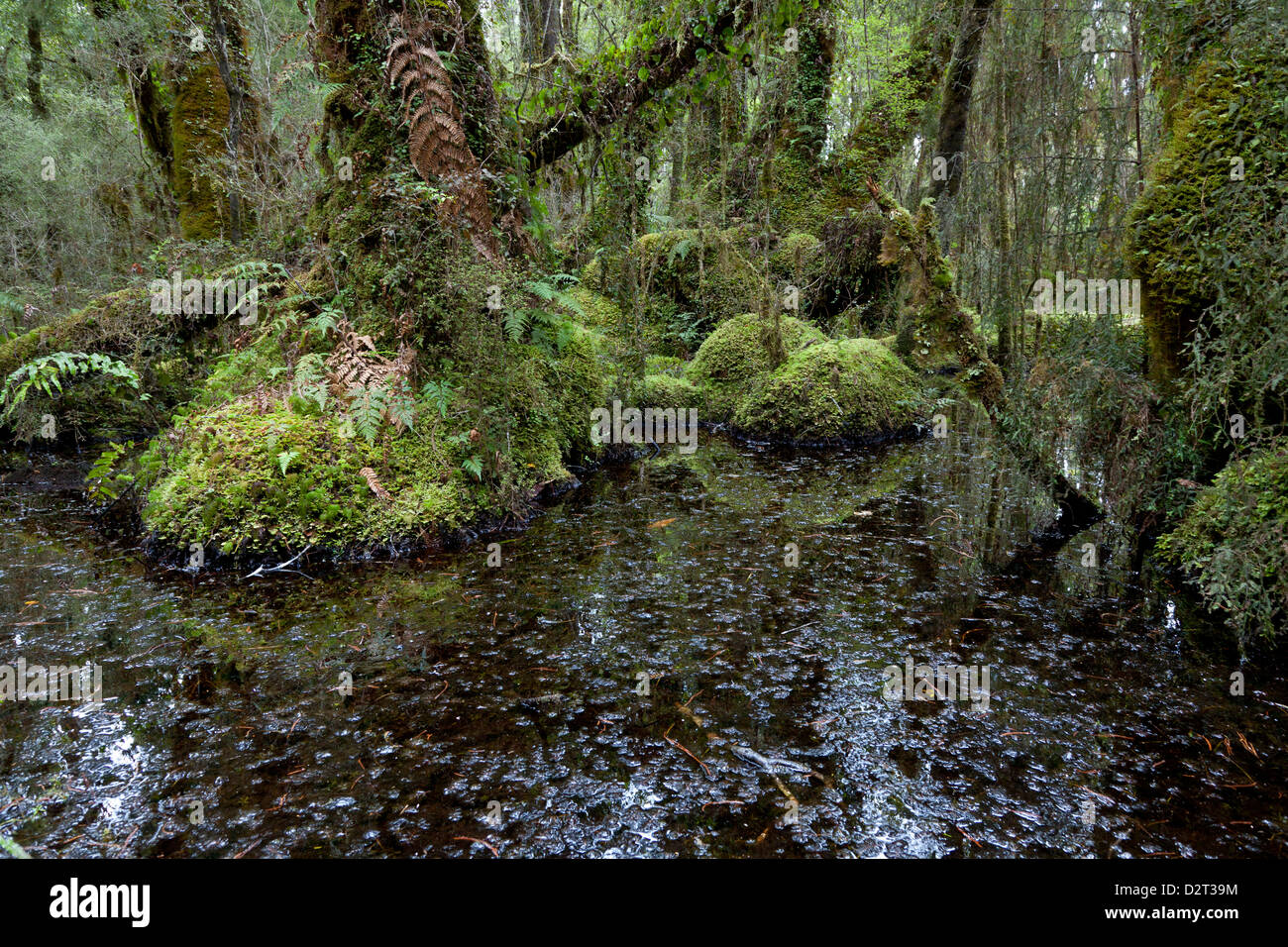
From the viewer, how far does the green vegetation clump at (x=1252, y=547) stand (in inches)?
139

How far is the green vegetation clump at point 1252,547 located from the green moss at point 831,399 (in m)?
5.93

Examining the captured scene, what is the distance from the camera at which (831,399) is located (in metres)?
9.97

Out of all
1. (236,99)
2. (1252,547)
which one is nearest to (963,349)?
(1252,547)

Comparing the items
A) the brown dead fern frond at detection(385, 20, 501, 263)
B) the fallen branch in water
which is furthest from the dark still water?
the brown dead fern frond at detection(385, 20, 501, 263)

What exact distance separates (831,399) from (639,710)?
7.70 m

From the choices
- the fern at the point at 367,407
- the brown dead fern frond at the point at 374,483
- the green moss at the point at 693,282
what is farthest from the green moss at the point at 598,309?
the brown dead fern frond at the point at 374,483

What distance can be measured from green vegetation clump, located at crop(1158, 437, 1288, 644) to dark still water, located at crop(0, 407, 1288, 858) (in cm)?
29

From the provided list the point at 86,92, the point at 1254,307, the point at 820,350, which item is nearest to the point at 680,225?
the point at 820,350

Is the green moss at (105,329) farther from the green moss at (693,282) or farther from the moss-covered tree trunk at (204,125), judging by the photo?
the green moss at (693,282)

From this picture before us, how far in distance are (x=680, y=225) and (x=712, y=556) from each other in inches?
428

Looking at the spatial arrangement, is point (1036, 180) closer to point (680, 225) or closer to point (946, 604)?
point (946, 604)

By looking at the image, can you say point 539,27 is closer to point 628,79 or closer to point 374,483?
point 628,79

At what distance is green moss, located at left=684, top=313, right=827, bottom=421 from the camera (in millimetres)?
11203

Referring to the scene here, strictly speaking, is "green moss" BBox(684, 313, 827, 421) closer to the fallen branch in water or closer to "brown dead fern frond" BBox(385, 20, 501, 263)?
"brown dead fern frond" BBox(385, 20, 501, 263)
